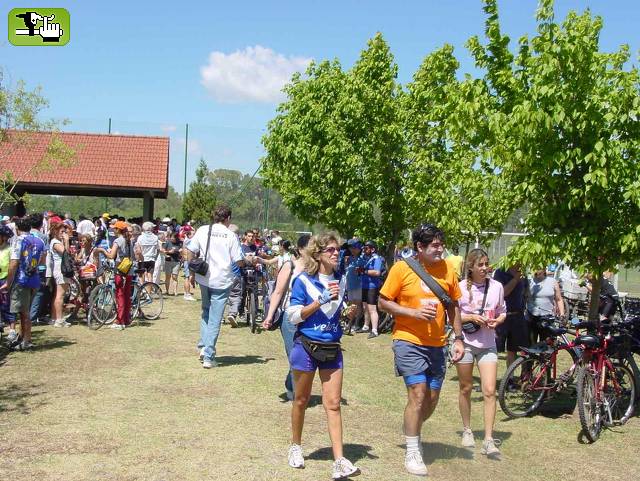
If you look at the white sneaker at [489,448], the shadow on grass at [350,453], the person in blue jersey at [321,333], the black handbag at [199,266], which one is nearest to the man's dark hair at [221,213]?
the black handbag at [199,266]

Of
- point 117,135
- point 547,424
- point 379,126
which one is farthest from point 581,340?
point 117,135

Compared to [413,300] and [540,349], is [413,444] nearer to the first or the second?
[413,300]

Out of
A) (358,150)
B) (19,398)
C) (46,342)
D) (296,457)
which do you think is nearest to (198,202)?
(358,150)

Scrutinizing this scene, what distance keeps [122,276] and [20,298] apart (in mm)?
3151

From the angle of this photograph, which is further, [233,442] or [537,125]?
[537,125]

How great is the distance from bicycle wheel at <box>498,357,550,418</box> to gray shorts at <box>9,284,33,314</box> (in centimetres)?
634

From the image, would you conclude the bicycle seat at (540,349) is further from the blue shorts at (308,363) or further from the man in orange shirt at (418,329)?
the blue shorts at (308,363)

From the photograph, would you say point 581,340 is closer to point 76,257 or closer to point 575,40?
point 575,40

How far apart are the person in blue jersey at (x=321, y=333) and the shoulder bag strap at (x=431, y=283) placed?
0.61 meters

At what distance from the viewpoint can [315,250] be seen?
19.2 feet

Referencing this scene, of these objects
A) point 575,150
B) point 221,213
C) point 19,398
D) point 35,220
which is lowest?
point 19,398

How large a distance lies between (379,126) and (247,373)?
29.2 ft

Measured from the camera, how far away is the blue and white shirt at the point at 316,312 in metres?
5.79

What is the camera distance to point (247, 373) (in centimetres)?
997
